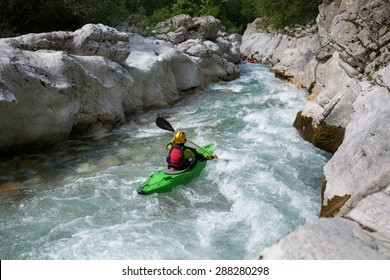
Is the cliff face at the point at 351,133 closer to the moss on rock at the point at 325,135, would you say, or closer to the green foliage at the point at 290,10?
the moss on rock at the point at 325,135

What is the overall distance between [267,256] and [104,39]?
10.5 meters

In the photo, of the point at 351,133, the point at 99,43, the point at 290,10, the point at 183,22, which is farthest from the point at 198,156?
the point at 183,22

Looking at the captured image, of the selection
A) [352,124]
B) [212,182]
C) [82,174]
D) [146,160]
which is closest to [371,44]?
[352,124]

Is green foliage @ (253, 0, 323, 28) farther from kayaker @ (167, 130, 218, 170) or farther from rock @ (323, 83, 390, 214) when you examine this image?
kayaker @ (167, 130, 218, 170)

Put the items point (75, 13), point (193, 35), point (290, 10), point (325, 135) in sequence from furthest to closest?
point (193, 35) → point (290, 10) → point (75, 13) → point (325, 135)

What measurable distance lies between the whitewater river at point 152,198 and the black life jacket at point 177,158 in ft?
1.46

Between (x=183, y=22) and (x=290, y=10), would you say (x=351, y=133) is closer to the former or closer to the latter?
(x=290, y=10)

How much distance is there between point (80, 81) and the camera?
31.0ft

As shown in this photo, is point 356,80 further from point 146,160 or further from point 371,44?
point 146,160

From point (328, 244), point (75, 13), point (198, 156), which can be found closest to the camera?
point (328, 244)

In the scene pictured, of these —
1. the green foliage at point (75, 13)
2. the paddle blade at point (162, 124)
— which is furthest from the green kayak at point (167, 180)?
the green foliage at point (75, 13)

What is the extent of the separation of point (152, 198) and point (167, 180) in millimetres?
452

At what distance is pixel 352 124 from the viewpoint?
23.1ft

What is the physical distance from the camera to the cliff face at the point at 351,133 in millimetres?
2570
